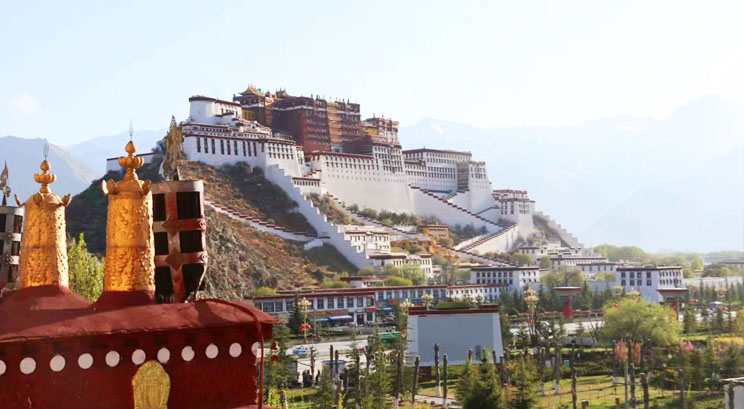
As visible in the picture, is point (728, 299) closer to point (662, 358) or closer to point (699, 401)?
point (662, 358)

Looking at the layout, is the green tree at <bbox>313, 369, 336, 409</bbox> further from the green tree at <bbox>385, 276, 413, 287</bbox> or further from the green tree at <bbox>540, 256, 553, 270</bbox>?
the green tree at <bbox>540, 256, 553, 270</bbox>

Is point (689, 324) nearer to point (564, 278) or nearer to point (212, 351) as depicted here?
point (564, 278)

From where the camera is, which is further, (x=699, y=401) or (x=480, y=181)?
(x=480, y=181)

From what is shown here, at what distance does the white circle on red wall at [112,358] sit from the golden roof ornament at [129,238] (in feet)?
1.89

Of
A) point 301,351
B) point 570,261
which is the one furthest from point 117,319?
point 570,261

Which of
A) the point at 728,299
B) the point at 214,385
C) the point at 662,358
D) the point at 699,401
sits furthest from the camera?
the point at 728,299

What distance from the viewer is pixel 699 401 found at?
3697 centimetres

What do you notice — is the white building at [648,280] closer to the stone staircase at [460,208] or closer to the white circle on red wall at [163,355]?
the stone staircase at [460,208]

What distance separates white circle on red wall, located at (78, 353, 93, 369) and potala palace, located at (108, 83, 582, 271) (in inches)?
2907

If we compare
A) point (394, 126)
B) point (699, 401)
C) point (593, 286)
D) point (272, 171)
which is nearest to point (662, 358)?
point (699, 401)

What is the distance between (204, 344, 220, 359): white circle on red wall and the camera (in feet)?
22.2

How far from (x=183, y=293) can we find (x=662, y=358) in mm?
41109

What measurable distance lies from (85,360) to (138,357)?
0.33 metres

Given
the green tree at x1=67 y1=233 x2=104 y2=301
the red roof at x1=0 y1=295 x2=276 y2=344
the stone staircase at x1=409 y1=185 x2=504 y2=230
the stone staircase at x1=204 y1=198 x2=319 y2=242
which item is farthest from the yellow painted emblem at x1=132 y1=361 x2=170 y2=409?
the stone staircase at x1=409 y1=185 x2=504 y2=230
